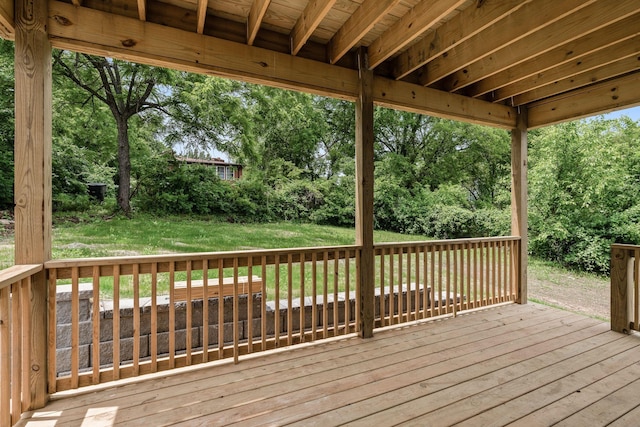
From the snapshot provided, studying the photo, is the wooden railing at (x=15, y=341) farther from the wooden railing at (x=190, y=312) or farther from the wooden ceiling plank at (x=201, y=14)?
the wooden ceiling plank at (x=201, y=14)

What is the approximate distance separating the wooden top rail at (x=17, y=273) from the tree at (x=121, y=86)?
243 inches

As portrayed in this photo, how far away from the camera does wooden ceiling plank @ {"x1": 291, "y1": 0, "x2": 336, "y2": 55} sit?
2.04 meters

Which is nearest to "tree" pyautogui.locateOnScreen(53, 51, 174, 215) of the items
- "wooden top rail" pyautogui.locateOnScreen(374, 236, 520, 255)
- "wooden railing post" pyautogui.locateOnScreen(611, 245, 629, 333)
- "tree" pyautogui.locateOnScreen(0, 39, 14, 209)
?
"tree" pyautogui.locateOnScreen(0, 39, 14, 209)

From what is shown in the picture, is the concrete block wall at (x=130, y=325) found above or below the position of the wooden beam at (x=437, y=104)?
below

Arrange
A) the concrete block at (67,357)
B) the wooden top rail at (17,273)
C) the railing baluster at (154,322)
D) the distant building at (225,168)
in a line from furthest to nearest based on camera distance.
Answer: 1. the distant building at (225,168)
2. the concrete block at (67,357)
3. the railing baluster at (154,322)
4. the wooden top rail at (17,273)

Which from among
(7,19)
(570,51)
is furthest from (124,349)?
(570,51)

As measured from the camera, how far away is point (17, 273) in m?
1.68

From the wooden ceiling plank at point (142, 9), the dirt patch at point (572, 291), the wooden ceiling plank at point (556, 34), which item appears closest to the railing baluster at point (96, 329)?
the wooden ceiling plank at point (142, 9)

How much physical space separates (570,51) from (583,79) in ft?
2.38

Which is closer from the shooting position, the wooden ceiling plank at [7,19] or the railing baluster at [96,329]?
the wooden ceiling plank at [7,19]

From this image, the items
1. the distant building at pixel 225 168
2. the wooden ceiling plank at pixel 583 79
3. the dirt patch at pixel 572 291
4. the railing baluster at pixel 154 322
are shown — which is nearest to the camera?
the railing baluster at pixel 154 322

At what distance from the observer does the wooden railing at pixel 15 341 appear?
5.20 ft

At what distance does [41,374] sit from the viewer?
6.25 ft

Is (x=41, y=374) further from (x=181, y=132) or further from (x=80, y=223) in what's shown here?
(x=181, y=132)
